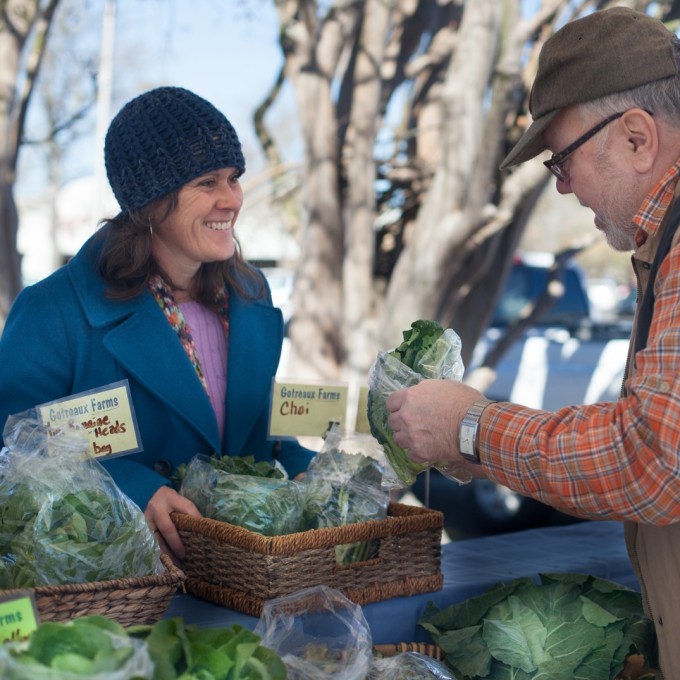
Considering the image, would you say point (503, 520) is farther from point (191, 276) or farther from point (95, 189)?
point (95, 189)

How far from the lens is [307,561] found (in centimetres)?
196

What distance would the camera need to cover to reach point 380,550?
212 cm

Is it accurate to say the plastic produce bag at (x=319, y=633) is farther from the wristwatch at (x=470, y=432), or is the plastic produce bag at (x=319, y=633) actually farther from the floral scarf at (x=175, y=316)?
the floral scarf at (x=175, y=316)

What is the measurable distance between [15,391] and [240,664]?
1.11 m

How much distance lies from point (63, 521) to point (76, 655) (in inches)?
20.7

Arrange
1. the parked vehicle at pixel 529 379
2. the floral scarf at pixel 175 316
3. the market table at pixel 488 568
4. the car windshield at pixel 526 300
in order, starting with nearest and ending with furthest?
the market table at pixel 488 568, the floral scarf at pixel 175 316, the parked vehicle at pixel 529 379, the car windshield at pixel 526 300

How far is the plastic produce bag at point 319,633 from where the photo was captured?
1.67m

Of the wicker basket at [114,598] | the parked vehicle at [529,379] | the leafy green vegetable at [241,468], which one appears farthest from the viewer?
the parked vehicle at [529,379]

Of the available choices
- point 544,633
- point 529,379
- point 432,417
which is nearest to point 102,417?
point 432,417

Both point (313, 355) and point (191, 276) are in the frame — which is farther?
point (313, 355)

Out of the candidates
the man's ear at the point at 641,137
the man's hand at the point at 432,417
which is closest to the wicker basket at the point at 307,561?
the man's hand at the point at 432,417

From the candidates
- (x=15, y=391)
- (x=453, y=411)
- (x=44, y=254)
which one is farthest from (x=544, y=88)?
(x=44, y=254)

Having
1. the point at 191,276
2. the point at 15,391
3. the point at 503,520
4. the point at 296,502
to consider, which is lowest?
Result: the point at 503,520

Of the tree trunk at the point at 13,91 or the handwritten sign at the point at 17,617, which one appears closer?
the handwritten sign at the point at 17,617
